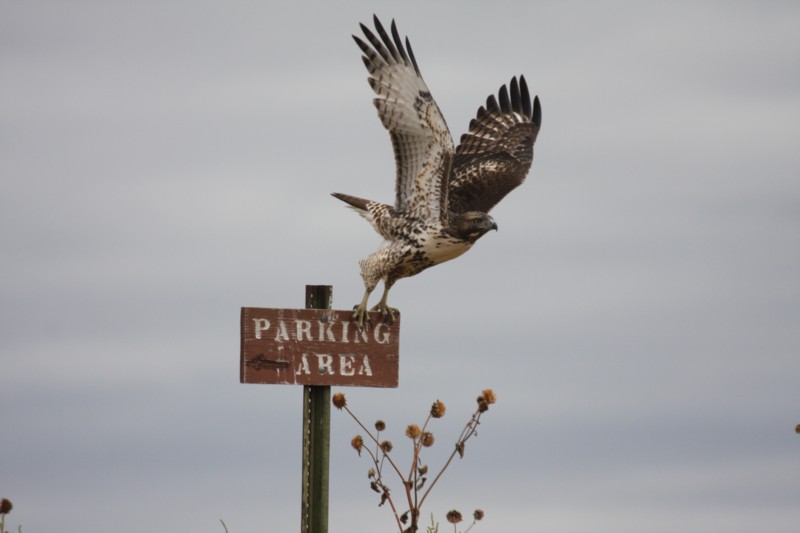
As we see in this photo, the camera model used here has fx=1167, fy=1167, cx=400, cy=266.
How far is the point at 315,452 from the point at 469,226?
2456 mm

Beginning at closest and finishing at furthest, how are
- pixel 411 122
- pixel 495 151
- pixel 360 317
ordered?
pixel 360 317, pixel 411 122, pixel 495 151

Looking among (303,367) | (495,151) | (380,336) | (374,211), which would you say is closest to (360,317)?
(380,336)

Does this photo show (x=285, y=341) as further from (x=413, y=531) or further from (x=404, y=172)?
(x=404, y=172)

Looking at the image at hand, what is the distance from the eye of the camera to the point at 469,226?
7652 millimetres

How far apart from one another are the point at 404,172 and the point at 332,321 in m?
2.28

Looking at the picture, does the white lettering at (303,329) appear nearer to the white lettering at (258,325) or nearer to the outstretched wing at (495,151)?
the white lettering at (258,325)

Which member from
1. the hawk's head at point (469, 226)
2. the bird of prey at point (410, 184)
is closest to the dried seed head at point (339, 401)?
the bird of prey at point (410, 184)

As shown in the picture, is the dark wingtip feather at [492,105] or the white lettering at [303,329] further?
the dark wingtip feather at [492,105]

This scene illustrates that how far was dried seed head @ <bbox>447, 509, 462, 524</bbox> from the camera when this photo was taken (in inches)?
215

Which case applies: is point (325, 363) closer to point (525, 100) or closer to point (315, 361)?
point (315, 361)

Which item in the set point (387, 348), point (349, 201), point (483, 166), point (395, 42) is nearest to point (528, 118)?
point (483, 166)

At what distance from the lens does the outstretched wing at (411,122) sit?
745cm

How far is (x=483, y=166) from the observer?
33.2 feet

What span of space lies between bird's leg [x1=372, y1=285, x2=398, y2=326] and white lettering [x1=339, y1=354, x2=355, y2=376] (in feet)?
1.25
